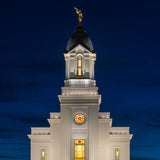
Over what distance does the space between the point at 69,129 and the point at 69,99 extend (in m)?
3.88

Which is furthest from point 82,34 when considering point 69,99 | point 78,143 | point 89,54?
point 78,143

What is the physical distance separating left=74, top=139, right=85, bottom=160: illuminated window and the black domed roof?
12.1m

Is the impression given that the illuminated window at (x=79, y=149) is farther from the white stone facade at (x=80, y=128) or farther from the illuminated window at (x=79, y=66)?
the illuminated window at (x=79, y=66)

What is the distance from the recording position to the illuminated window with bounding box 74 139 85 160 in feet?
215

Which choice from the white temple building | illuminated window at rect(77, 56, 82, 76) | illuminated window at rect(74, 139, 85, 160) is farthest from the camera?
illuminated window at rect(77, 56, 82, 76)

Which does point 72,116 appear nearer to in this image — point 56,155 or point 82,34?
point 56,155

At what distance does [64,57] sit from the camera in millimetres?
68000

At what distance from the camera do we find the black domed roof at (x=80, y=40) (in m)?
67.5

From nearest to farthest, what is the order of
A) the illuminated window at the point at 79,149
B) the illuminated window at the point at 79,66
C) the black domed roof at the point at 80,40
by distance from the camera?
the illuminated window at the point at 79,149, the illuminated window at the point at 79,66, the black domed roof at the point at 80,40

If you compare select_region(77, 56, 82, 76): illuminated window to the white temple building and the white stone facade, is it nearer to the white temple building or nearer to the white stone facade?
the white temple building

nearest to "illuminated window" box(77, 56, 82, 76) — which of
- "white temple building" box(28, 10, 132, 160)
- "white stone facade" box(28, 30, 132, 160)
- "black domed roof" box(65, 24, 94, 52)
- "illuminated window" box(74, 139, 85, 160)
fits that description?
"white temple building" box(28, 10, 132, 160)

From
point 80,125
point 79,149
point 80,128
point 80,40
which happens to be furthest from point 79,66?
point 79,149

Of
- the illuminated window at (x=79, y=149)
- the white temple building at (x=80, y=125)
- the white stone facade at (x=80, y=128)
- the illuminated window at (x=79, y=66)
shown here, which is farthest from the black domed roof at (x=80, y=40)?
the illuminated window at (x=79, y=149)

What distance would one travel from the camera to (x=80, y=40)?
223 feet
